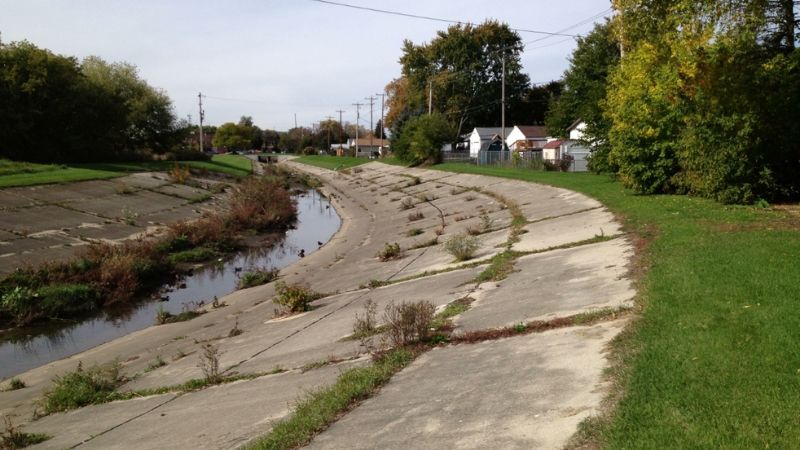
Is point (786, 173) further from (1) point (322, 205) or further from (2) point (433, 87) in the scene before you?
(2) point (433, 87)

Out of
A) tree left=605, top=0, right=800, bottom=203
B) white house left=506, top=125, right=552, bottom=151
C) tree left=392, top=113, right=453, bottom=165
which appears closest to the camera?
tree left=605, top=0, right=800, bottom=203

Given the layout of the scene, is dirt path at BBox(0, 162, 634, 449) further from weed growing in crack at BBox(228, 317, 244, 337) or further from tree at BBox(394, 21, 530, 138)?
tree at BBox(394, 21, 530, 138)

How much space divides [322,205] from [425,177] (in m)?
9.09

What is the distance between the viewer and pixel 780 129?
15984mm

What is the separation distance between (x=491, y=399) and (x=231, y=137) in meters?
155

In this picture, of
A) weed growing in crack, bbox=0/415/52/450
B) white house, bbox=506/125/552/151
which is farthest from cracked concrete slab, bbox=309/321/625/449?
white house, bbox=506/125/552/151

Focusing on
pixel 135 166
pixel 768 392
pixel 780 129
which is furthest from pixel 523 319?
pixel 135 166

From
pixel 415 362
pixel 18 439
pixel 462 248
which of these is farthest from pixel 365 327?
pixel 462 248

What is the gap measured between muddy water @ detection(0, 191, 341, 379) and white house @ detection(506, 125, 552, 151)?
4304 cm

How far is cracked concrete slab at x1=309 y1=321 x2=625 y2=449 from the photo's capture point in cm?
530

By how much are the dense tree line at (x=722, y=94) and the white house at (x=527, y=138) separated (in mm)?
49170

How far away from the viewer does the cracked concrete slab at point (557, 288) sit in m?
9.09

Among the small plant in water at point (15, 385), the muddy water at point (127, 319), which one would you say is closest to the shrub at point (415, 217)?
the muddy water at point (127, 319)

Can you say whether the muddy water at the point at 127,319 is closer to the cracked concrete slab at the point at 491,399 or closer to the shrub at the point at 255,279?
the shrub at the point at 255,279
